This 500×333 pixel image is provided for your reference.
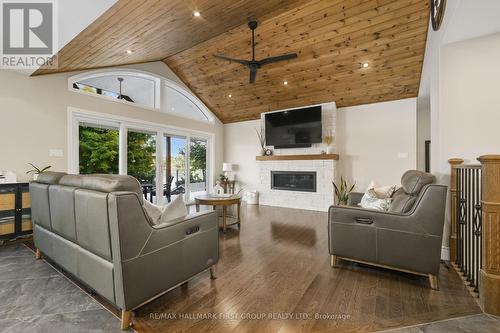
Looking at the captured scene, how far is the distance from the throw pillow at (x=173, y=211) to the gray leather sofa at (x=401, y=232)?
158 centimetres

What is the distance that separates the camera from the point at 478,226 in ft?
6.71

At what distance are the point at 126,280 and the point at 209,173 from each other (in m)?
6.01

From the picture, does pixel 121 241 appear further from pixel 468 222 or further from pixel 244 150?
pixel 244 150

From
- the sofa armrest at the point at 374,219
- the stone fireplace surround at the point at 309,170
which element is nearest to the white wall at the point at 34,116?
the stone fireplace surround at the point at 309,170

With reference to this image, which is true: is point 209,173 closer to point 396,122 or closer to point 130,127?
point 130,127

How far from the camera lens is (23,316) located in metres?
1.71

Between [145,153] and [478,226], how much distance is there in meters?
5.84

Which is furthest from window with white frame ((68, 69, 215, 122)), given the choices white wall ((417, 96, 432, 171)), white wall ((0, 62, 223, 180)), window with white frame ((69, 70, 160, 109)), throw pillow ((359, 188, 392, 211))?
white wall ((417, 96, 432, 171))

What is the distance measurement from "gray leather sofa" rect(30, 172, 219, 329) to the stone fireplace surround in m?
4.09

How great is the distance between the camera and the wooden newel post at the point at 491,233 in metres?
1.69

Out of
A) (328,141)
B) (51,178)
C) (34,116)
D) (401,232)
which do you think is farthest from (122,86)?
(401,232)

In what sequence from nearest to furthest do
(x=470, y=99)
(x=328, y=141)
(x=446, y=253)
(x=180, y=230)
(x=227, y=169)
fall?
(x=180, y=230) → (x=470, y=99) → (x=446, y=253) → (x=328, y=141) → (x=227, y=169)

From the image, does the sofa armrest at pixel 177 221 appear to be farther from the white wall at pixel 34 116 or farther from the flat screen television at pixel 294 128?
the flat screen television at pixel 294 128

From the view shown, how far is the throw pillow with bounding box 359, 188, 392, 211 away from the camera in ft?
8.86
